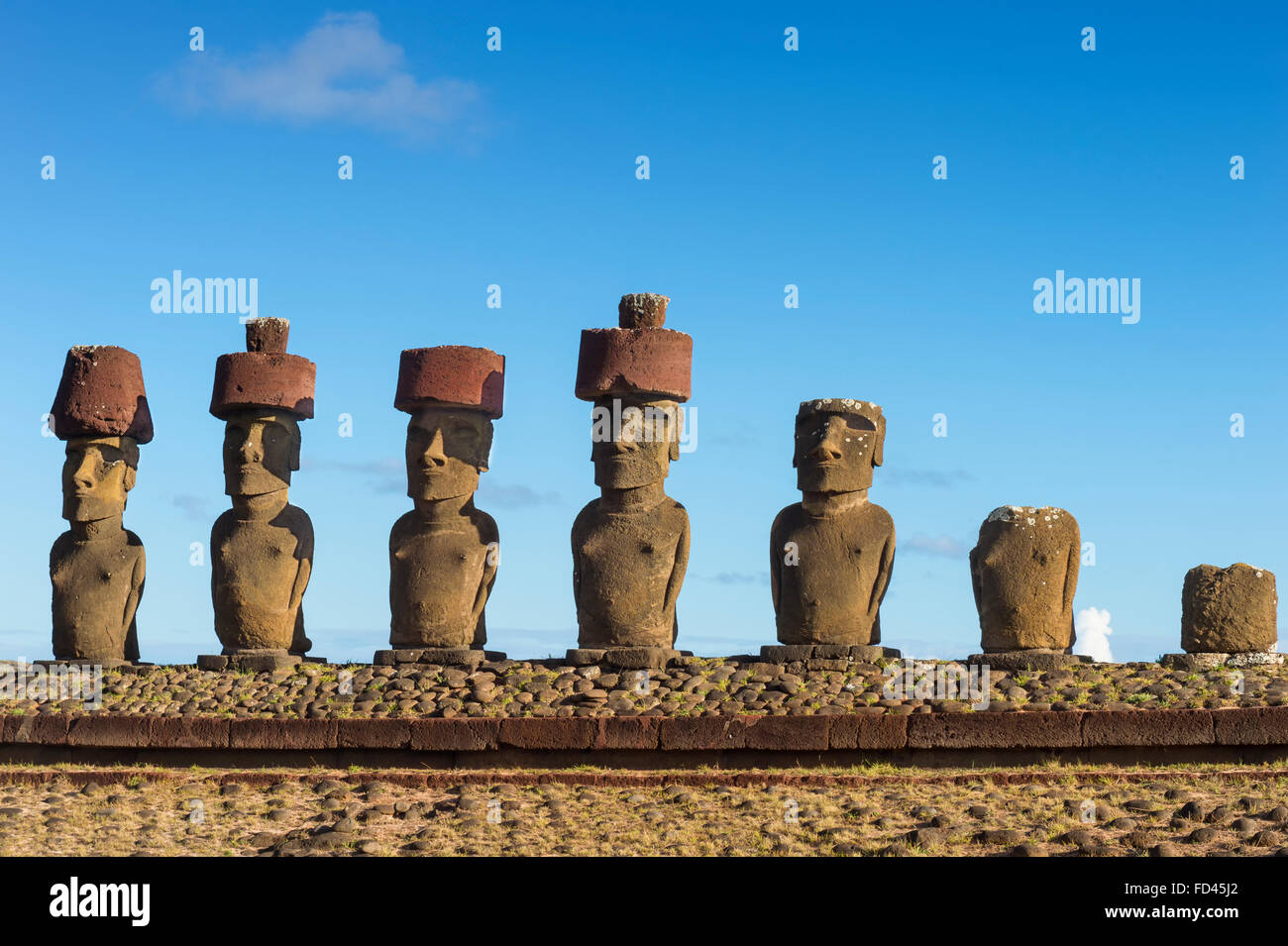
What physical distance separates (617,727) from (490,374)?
176 inches

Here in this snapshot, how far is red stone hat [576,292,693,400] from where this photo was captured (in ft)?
51.3

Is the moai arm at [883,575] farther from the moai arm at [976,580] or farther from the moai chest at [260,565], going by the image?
the moai chest at [260,565]

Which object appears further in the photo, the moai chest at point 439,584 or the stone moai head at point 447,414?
the stone moai head at point 447,414

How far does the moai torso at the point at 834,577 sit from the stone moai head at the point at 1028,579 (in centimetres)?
95

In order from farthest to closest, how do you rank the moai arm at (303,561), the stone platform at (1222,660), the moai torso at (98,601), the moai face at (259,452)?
the moai torso at (98,601), the moai face at (259,452), the moai arm at (303,561), the stone platform at (1222,660)

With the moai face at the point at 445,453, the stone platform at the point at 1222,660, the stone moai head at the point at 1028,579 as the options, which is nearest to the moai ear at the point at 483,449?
the moai face at the point at 445,453

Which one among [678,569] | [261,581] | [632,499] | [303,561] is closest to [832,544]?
[678,569]

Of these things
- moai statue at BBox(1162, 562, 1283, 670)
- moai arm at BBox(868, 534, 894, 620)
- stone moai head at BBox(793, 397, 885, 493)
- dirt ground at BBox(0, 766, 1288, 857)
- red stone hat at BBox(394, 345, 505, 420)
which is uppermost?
red stone hat at BBox(394, 345, 505, 420)

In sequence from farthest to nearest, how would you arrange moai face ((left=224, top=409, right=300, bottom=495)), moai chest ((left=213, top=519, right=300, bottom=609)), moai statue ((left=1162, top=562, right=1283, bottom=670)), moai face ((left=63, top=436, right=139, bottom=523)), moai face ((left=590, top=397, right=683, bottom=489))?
1. moai face ((left=63, top=436, right=139, bottom=523))
2. moai face ((left=224, top=409, right=300, bottom=495))
3. moai chest ((left=213, top=519, right=300, bottom=609))
4. moai face ((left=590, top=397, right=683, bottom=489))
5. moai statue ((left=1162, top=562, right=1283, bottom=670))

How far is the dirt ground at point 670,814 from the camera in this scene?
9898mm

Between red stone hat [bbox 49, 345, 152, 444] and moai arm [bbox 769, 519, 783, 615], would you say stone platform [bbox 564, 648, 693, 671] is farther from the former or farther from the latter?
red stone hat [bbox 49, 345, 152, 444]

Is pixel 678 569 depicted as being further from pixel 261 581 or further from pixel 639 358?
pixel 261 581

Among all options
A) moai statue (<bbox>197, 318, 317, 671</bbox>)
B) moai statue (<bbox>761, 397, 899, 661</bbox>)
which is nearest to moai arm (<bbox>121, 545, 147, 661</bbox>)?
moai statue (<bbox>197, 318, 317, 671</bbox>)

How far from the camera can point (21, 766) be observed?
1472 centimetres
